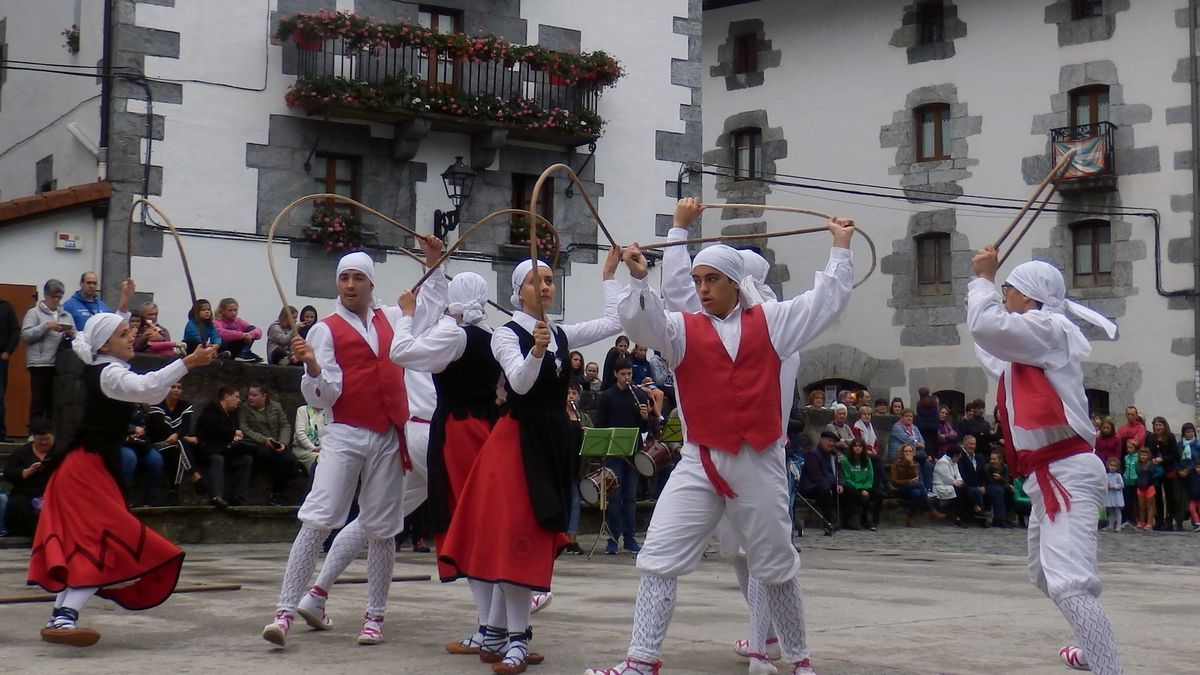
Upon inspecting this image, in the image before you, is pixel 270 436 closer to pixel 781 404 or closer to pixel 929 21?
pixel 781 404

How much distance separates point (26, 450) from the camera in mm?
12445

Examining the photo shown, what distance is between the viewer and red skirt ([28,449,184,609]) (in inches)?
274

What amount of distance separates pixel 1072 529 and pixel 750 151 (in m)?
24.4

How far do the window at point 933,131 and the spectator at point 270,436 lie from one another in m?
16.4

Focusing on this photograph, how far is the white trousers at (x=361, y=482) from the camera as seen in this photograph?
279 inches

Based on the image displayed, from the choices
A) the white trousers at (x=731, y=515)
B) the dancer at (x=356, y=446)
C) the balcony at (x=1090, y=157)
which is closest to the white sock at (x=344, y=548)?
the dancer at (x=356, y=446)

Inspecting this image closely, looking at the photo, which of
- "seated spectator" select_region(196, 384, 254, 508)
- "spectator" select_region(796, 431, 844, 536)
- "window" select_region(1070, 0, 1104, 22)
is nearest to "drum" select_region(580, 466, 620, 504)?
"seated spectator" select_region(196, 384, 254, 508)

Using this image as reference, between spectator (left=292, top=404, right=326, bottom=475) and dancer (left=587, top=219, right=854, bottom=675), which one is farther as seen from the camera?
spectator (left=292, top=404, right=326, bottom=475)

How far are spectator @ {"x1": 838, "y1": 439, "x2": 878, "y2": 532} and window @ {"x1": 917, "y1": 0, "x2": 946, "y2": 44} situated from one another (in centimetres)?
1195

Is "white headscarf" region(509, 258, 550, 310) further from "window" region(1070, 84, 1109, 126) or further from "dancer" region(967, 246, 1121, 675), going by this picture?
"window" region(1070, 84, 1109, 126)

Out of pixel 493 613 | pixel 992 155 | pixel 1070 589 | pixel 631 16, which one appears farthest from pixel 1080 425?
pixel 992 155

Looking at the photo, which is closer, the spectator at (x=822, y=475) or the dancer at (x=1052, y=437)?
the dancer at (x=1052, y=437)

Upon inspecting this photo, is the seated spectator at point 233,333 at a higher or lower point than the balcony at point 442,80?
lower

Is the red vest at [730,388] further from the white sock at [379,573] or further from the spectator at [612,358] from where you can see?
the spectator at [612,358]
